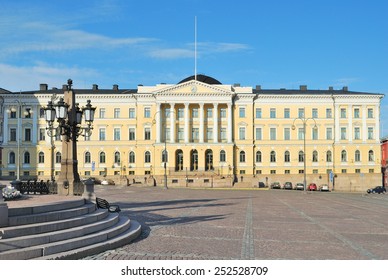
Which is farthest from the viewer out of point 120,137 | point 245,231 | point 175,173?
point 120,137

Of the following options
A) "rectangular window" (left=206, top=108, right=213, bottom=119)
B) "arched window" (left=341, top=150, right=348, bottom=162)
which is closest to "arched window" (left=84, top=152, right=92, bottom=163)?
"rectangular window" (left=206, top=108, right=213, bottom=119)

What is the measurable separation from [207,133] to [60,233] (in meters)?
65.7

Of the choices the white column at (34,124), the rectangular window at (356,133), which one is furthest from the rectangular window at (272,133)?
the white column at (34,124)

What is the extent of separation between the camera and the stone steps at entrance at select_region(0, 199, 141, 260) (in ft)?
33.9

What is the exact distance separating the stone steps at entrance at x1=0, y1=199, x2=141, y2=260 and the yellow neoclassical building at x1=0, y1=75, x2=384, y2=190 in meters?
60.5

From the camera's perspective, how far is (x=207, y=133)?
252 feet

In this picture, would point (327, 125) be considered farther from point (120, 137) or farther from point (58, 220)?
point (58, 220)

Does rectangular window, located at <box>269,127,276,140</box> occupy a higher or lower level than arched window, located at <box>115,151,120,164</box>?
higher

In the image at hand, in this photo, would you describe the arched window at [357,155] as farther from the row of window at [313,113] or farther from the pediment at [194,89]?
the pediment at [194,89]

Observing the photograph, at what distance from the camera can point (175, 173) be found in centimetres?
7194

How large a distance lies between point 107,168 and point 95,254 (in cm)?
6592

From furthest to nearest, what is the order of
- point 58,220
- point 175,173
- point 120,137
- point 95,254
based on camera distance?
point 120,137
point 175,173
point 58,220
point 95,254

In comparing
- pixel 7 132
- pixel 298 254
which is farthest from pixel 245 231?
pixel 7 132

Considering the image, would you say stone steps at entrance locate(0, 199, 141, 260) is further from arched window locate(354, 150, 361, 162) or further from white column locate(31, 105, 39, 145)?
arched window locate(354, 150, 361, 162)
